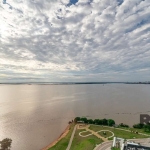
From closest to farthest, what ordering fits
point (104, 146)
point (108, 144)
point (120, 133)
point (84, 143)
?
point (104, 146) → point (108, 144) → point (84, 143) → point (120, 133)

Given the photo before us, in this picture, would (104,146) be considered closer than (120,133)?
Yes

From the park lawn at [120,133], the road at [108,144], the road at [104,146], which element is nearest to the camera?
the road at [104,146]

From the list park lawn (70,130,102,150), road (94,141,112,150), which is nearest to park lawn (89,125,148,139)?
road (94,141,112,150)

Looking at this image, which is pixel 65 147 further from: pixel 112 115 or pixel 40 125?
pixel 112 115

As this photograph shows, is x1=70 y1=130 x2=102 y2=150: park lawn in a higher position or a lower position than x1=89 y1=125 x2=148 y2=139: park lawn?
lower

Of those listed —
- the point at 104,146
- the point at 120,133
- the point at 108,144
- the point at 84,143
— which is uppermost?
the point at 120,133

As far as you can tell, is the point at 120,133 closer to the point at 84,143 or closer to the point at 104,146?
the point at 104,146

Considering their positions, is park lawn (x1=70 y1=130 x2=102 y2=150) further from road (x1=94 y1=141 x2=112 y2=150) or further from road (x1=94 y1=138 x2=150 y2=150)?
road (x1=94 y1=138 x2=150 y2=150)

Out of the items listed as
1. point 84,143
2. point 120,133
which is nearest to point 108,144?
point 84,143

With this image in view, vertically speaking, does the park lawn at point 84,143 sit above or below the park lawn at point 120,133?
below

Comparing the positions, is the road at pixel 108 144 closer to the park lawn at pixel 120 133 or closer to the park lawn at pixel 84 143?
the park lawn at pixel 84 143

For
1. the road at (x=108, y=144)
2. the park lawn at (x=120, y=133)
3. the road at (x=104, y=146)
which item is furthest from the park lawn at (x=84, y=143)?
the park lawn at (x=120, y=133)
